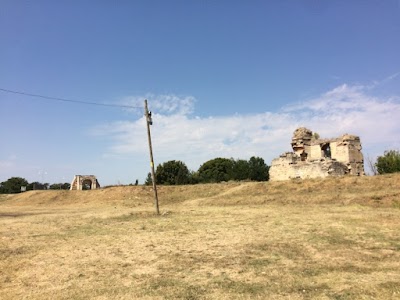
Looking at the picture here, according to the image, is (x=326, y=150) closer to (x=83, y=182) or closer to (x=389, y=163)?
(x=389, y=163)

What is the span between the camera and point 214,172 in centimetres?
6450

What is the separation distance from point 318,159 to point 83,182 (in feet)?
102

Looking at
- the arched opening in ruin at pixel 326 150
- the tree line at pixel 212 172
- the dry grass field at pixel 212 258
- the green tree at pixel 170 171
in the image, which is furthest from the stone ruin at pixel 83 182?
the dry grass field at pixel 212 258

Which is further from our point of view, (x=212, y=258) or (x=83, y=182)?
(x=83, y=182)

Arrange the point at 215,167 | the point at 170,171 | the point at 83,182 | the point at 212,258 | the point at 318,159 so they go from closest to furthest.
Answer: the point at 212,258 < the point at 318,159 < the point at 83,182 < the point at 170,171 < the point at 215,167

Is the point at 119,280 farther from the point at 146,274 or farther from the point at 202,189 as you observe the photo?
the point at 202,189

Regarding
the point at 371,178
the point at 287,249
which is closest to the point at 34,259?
the point at 287,249

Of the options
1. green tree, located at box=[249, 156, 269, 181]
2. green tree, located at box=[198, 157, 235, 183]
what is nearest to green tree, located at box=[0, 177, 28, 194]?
green tree, located at box=[198, 157, 235, 183]

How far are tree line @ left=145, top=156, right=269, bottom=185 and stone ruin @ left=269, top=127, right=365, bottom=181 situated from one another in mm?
8891

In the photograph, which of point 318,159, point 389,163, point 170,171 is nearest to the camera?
point 318,159

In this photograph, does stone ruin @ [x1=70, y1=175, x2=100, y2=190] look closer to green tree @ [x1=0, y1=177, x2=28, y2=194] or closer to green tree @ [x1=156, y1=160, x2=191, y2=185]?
green tree @ [x1=156, y1=160, x2=191, y2=185]

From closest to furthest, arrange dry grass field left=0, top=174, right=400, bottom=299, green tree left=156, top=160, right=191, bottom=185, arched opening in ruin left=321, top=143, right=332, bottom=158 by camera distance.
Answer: dry grass field left=0, top=174, right=400, bottom=299 → arched opening in ruin left=321, top=143, right=332, bottom=158 → green tree left=156, top=160, right=191, bottom=185

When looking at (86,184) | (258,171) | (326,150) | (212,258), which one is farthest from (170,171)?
(212,258)

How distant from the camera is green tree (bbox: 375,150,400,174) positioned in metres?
36.1
